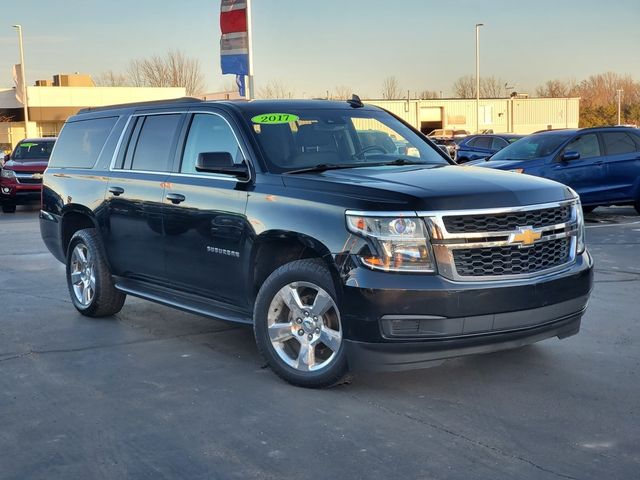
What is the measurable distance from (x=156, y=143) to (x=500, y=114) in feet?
214

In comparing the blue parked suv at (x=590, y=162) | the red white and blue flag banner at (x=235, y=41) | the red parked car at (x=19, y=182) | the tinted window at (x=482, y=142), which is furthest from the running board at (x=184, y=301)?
the tinted window at (x=482, y=142)

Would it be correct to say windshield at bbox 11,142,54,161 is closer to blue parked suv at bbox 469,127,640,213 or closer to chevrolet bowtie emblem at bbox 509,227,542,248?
blue parked suv at bbox 469,127,640,213

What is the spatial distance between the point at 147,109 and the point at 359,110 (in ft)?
5.83

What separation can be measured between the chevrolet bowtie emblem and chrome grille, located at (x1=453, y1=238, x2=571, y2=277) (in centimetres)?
3

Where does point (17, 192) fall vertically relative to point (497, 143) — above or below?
below

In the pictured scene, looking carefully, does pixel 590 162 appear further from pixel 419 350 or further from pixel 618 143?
pixel 419 350

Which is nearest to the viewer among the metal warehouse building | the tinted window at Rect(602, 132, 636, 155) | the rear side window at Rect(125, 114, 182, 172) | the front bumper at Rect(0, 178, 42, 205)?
the rear side window at Rect(125, 114, 182, 172)

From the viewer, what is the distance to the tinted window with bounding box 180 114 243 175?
19.4ft

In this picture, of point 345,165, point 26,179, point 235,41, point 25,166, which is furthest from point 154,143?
point 25,166

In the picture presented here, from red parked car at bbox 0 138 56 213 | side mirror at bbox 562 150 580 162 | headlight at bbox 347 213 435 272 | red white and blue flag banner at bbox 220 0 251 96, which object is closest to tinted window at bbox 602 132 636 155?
side mirror at bbox 562 150 580 162

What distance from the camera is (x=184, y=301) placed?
6156 millimetres

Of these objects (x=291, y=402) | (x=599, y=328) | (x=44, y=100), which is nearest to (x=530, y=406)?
(x=291, y=402)

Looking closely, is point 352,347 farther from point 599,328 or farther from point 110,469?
point 599,328

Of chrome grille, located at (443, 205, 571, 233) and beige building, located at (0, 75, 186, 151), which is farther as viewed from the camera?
beige building, located at (0, 75, 186, 151)
